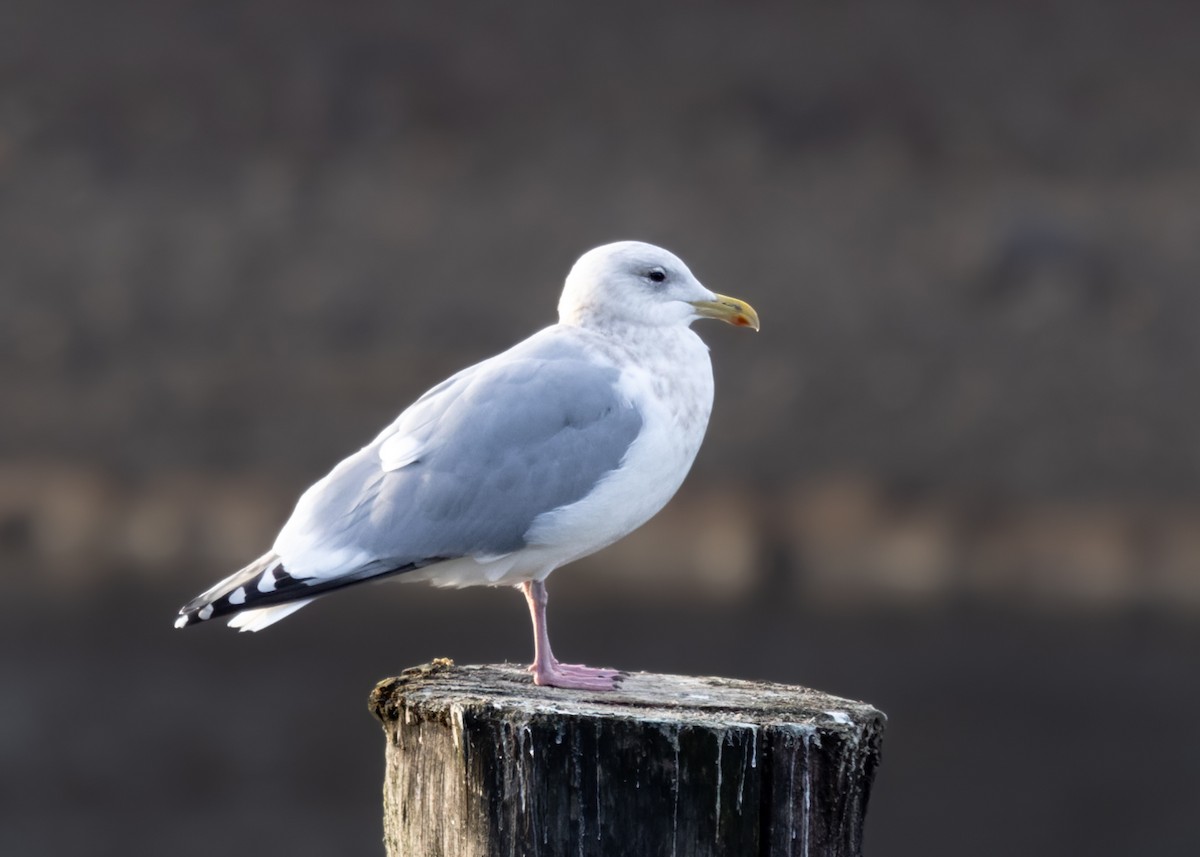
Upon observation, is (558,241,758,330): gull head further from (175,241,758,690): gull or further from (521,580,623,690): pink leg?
(521,580,623,690): pink leg

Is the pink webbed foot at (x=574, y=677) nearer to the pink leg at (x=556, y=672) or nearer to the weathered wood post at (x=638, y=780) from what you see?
the pink leg at (x=556, y=672)

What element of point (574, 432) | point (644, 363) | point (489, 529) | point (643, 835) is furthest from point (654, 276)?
point (643, 835)

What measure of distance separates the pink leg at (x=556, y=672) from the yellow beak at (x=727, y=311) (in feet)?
1.75

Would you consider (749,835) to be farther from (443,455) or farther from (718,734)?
(443,455)

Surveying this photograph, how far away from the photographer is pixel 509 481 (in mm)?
2020

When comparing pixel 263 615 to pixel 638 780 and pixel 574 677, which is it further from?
pixel 638 780

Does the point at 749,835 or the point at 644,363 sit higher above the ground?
the point at 644,363

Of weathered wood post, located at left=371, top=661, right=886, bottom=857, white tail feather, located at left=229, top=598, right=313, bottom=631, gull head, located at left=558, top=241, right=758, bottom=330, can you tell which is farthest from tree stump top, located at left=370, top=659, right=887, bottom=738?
gull head, located at left=558, top=241, right=758, bottom=330

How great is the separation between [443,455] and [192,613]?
1.35ft

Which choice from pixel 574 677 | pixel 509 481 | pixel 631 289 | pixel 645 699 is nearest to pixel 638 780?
pixel 645 699

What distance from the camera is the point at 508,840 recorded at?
158 centimetres

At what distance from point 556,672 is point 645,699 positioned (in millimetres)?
226

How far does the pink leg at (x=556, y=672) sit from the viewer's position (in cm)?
192

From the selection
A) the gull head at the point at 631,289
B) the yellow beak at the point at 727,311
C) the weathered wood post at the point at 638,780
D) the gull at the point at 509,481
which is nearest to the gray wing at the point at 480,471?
the gull at the point at 509,481
